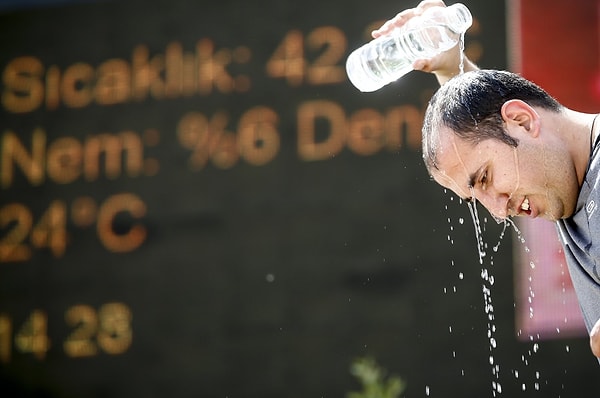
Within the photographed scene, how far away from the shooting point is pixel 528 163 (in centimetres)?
226

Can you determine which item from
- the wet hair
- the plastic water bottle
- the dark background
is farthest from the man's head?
the dark background

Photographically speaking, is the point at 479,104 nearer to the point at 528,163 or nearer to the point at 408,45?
the point at 528,163

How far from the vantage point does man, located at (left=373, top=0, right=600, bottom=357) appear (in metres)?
2.26

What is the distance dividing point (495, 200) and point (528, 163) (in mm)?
98

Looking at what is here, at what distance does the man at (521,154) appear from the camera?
7.42 feet

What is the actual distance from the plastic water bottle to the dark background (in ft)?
7.50

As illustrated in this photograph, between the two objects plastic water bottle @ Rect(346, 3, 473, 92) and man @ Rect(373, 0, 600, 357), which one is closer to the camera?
man @ Rect(373, 0, 600, 357)

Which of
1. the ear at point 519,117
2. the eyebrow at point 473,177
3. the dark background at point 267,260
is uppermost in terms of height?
the ear at point 519,117

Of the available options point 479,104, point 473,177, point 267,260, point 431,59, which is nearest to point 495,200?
point 473,177

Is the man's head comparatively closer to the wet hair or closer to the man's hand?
the wet hair

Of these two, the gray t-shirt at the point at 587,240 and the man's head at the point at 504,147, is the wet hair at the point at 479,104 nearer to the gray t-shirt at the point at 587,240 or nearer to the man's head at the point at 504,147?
the man's head at the point at 504,147

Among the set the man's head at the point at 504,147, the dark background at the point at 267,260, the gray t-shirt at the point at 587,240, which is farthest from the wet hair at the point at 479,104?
the dark background at the point at 267,260

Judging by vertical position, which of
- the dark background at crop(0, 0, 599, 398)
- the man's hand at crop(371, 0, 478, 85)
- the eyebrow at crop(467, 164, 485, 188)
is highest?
the man's hand at crop(371, 0, 478, 85)

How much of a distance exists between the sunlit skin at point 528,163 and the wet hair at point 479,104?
1 centimetres
